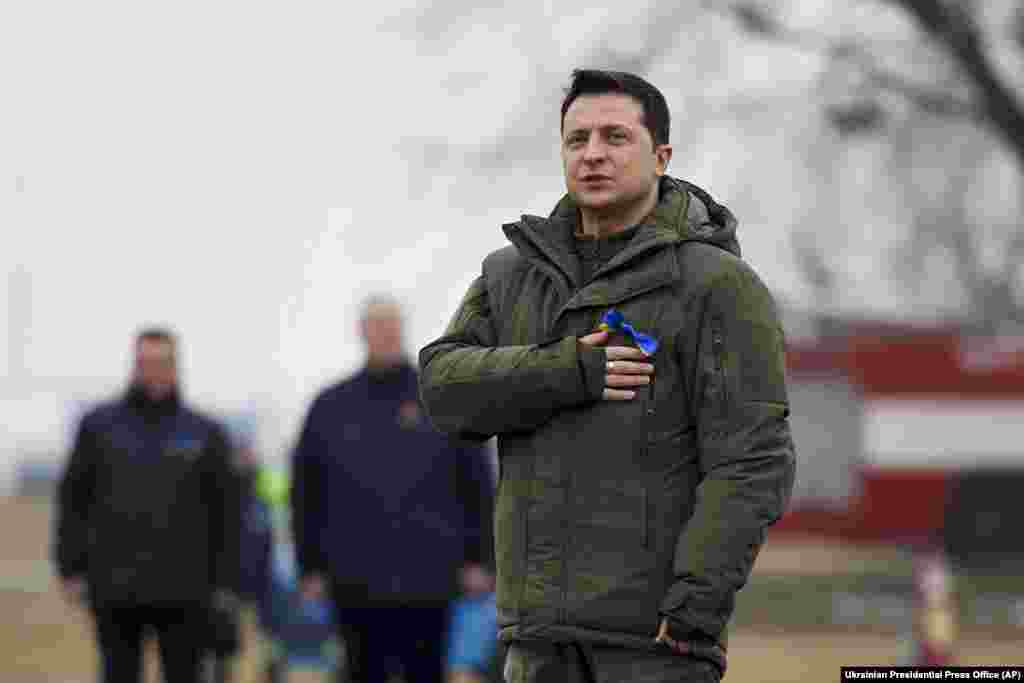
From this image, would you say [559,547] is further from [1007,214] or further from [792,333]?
[792,333]

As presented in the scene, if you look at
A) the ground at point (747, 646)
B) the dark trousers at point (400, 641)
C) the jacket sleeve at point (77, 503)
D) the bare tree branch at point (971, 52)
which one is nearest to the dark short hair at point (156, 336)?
the jacket sleeve at point (77, 503)

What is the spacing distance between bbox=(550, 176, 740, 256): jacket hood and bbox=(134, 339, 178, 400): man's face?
18.0 feet

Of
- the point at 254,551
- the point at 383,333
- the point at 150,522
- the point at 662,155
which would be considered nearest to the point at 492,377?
the point at 662,155

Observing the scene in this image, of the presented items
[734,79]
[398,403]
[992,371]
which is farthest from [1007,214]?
[398,403]

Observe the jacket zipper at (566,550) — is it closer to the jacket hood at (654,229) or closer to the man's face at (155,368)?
the jacket hood at (654,229)

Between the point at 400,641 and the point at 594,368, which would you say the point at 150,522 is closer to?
the point at 400,641

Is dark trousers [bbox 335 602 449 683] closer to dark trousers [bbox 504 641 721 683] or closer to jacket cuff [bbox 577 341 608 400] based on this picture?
→ dark trousers [bbox 504 641 721 683]

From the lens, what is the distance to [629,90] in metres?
5.30

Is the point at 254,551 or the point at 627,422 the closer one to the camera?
the point at 627,422

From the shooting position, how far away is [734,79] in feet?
72.9

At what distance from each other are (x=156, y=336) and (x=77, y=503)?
0.81 m

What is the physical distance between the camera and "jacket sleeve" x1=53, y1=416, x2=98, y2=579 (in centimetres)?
1077
